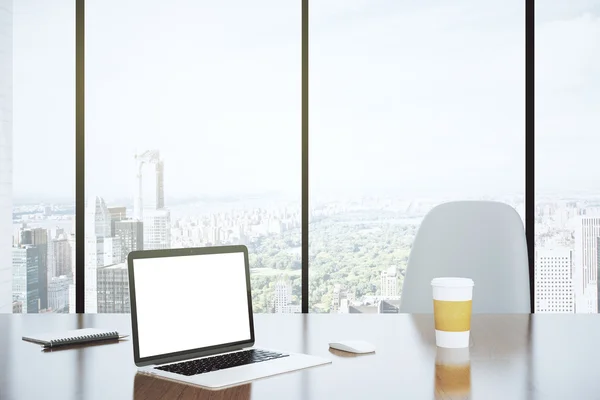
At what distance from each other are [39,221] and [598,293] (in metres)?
2.88

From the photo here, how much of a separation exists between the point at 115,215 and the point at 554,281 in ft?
7.53

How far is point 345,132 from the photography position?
350 centimetres

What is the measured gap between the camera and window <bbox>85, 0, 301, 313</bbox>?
3.53m

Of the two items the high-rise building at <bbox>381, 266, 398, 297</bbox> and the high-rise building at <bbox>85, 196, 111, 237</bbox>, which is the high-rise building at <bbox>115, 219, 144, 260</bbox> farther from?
the high-rise building at <bbox>381, 266, 398, 297</bbox>

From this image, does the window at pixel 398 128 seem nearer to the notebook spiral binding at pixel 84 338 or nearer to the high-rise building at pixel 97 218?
the high-rise building at pixel 97 218

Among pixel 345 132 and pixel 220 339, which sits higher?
pixel 345 132

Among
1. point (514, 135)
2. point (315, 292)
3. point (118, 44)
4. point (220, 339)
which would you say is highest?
point (118, 44)

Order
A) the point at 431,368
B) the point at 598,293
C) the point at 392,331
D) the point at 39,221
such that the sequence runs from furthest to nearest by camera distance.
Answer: the point at 39,221
the point at 598,293
the point at 392,331
the point at 431,368

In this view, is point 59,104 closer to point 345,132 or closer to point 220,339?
point 345,132

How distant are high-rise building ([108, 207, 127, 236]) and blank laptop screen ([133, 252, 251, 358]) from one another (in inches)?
89.3

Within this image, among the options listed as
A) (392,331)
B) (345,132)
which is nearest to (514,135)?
(345,132)

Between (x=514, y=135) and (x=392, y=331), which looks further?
(x=514, y=135)

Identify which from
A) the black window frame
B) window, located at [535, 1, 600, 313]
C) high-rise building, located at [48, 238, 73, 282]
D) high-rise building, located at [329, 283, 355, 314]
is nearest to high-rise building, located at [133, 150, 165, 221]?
the black window frame

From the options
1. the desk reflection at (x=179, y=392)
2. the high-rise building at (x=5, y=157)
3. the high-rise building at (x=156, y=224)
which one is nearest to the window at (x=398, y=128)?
the high-rise building at (x=156, y=224)
